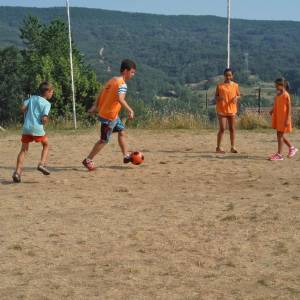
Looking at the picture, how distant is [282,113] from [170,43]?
89.6 metres

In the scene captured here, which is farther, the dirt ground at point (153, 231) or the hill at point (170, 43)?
the hill at point (170, 43)

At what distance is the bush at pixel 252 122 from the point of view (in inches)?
599

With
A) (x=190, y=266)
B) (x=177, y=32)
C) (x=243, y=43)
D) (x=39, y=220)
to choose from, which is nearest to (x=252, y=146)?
(x=39, y=220)

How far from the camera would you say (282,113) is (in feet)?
32.8

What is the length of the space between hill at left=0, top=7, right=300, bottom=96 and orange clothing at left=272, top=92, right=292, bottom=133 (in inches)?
1297

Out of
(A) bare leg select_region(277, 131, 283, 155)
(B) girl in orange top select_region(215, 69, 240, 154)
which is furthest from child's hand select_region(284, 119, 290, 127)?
(B) girl in orange top select_region(215, 69, 240, 154)

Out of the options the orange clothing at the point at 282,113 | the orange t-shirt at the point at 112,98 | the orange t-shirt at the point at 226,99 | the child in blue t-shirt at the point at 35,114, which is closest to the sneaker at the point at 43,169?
the child in blue t-shirt at the point at 35,114

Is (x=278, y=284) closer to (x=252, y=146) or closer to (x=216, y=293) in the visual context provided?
(x=216, y=293)

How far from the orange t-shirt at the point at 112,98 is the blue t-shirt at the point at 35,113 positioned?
96 cm

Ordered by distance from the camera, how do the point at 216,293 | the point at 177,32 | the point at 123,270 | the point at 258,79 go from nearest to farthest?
1. the point at 216,293
2. the point at 123,270
3. the point at 258,79
4. the point at 177,32

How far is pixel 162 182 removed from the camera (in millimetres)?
7910

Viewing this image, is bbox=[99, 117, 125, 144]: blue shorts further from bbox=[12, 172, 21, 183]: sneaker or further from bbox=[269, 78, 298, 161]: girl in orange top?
bbox=[269, 78, 298, 161]: girl in orange top

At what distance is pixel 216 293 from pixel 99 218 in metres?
2.20

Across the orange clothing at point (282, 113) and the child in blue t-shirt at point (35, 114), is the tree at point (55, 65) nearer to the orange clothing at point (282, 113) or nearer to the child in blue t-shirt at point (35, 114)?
the orange clothing at point (282, 113)
